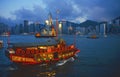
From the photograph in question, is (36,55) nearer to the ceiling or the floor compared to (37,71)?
nearer to the ceiling

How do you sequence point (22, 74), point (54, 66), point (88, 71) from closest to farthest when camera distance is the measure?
point (22, 74) < point (88, 71) < point (54, 66)

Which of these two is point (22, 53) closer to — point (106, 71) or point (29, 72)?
point (29, 72)

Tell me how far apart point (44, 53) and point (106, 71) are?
14.3m

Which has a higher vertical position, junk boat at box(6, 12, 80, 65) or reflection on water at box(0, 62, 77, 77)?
junk boat at box(6, 12, 80, 65)

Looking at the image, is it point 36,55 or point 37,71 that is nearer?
point 37,71

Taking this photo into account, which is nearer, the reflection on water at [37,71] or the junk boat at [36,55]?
the reflection on water at [37,71]

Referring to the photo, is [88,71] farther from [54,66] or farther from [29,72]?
[29,72]

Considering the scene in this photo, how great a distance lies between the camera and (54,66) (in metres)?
50.1

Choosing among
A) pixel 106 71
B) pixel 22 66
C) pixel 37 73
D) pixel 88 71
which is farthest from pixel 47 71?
pixel 106 71

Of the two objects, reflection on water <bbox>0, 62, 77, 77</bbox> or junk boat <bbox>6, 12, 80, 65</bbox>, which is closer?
reflection on water <bbox>0, 62, 77, 77</bbox>

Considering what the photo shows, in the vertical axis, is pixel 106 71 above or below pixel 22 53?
below

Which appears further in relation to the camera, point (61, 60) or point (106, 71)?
point (61, 60)

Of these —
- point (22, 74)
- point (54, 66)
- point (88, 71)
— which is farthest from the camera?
point (54, 66)

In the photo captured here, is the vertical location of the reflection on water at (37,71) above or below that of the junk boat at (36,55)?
below
